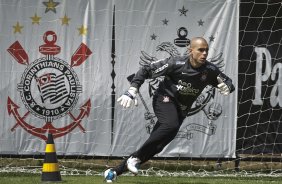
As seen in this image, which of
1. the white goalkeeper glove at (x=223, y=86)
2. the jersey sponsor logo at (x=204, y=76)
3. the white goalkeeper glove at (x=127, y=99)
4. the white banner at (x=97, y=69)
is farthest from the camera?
the white banner at (x=97, y=69)

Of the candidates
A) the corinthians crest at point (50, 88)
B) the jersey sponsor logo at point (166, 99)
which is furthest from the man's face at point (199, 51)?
the corinthians crest at point (50, 88)

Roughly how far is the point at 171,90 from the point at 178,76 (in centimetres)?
19

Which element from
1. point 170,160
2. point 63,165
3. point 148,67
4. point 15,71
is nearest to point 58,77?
point 15,71

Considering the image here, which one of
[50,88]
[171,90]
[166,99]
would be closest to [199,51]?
[171,90]

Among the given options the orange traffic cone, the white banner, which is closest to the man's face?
the orange traffic cone

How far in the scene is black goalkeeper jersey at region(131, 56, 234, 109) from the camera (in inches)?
305

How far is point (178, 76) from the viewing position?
780cm

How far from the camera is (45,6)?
10438 mm

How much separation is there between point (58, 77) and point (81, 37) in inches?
28.6

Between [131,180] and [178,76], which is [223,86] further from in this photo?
[131,180]

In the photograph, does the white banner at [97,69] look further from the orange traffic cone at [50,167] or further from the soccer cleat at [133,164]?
the soccer cleat at [133,164]

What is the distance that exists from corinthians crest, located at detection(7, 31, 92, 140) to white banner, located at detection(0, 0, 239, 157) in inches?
0.6

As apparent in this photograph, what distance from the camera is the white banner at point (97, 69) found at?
410 inches

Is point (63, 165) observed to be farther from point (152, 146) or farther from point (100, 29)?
point (152, 146)
